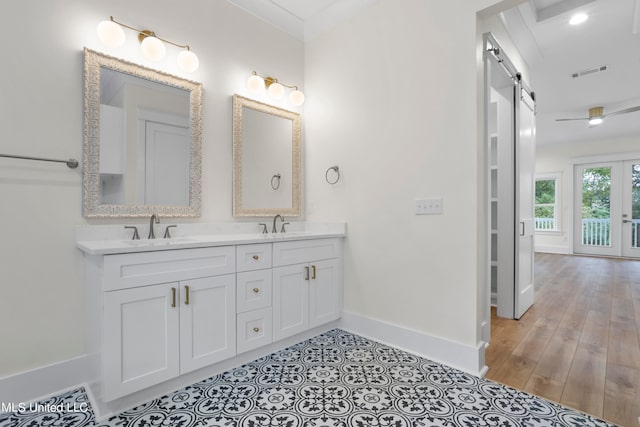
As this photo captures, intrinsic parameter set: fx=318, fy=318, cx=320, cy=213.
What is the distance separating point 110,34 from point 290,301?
2.06 meters

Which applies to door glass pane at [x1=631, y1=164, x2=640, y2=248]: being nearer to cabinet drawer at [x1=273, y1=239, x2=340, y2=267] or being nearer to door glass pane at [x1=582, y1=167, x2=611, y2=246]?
door glass pane at [x1=582, y1=167, x2=611, y2=246]

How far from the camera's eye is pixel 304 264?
8.10ft

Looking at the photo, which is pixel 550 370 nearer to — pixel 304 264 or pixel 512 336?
pixel 512 336

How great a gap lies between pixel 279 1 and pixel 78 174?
2.09m

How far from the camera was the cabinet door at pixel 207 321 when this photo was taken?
1.79 metres

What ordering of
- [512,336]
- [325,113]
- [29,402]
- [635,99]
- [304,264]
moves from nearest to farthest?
[29,402] → [304,264] → [512,336] → [325,113] → [635,99]

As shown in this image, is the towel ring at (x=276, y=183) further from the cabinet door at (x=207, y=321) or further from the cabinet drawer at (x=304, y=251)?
the cabinet door at (x=207, y=321)

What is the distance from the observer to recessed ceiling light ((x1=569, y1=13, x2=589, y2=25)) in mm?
2697

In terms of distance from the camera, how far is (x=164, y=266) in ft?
5.67

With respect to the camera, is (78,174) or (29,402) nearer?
(29,402)

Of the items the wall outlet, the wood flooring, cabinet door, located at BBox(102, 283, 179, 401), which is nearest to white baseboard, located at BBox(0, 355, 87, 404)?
cabinet door, located at BBox(102, 283, 179, 401)

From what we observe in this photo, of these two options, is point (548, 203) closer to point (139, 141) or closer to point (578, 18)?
point (578, 18)

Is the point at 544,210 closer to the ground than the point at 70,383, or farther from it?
farther from it

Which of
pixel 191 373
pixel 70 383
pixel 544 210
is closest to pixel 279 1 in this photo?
pixel 191 373
